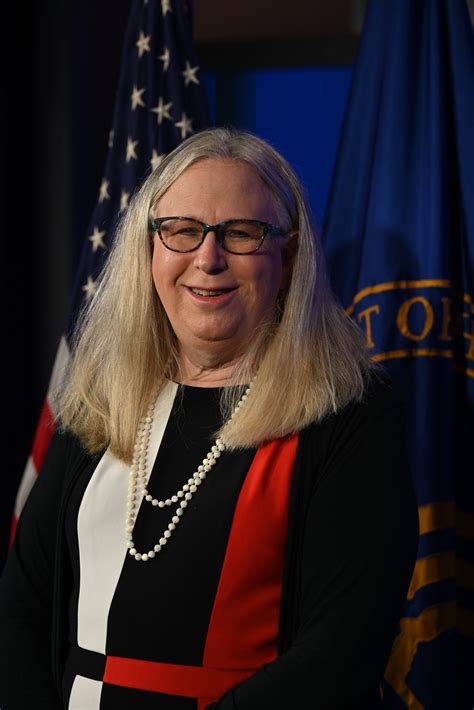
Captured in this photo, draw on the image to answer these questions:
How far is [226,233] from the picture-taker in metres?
1.50

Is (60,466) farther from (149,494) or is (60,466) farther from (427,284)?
(427,284)

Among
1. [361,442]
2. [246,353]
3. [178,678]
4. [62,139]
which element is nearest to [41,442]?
[62,139]

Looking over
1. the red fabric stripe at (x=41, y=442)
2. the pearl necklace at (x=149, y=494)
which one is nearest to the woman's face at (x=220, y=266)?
the pearl necklace at (x=149, y=494)

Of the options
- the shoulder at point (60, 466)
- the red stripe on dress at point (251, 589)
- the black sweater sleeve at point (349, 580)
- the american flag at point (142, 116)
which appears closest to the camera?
the black sweater sleeve at point (349, 580)

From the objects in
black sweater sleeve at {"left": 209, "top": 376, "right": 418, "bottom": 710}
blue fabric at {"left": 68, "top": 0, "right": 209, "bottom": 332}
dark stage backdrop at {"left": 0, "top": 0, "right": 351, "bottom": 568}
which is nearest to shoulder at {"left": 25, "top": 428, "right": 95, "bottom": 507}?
black sweater sleeve at {"left": 209, "top": 376, "right": 418, "bottom": 710}

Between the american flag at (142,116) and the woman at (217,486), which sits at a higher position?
the american flag at (142,116)

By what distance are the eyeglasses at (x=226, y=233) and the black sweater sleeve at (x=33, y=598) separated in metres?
0.44

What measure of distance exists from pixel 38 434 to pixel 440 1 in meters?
1.43

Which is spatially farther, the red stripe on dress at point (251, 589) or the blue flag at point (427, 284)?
the blue flag at point (427, 284)

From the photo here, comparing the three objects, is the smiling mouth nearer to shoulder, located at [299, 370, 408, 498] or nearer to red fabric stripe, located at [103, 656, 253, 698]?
shoulder, located at [299, 370, 408, 498]

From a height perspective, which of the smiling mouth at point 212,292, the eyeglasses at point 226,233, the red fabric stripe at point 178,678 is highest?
the eyeglasses at point 226,233

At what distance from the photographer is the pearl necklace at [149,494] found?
4.83 feet

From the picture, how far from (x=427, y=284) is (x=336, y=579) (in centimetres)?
86

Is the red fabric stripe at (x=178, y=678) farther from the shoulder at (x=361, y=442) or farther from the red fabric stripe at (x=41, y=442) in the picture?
the red fabric stripe at (x=41, y=442)
